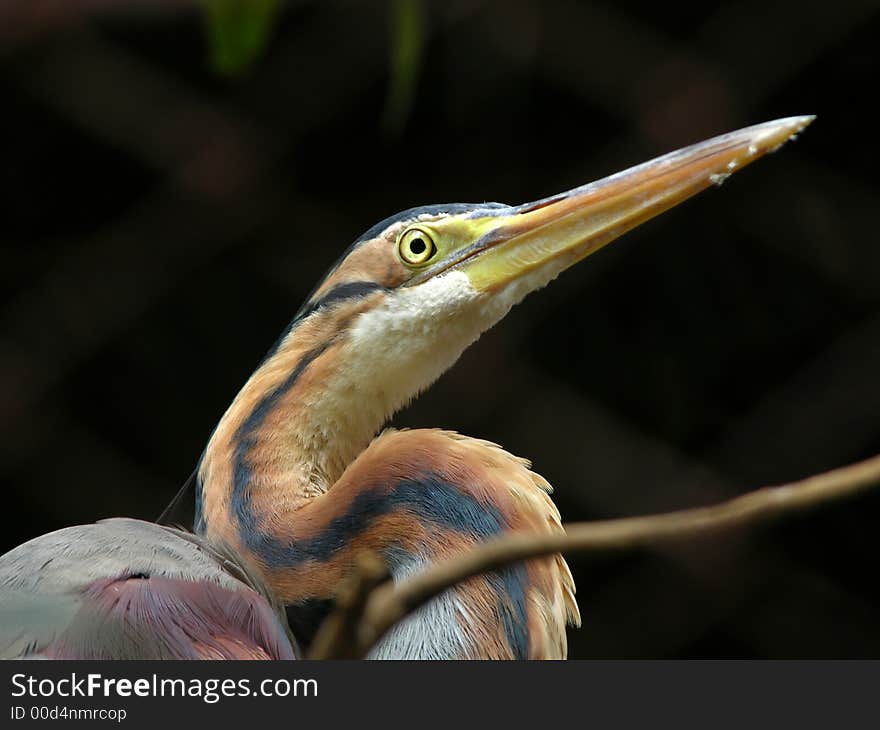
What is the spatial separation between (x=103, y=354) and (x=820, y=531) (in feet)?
4.60

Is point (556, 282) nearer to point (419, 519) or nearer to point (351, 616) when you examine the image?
point (419, 519)

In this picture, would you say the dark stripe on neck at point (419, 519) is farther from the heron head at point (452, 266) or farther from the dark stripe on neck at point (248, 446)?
the heron head at point (452, 266)

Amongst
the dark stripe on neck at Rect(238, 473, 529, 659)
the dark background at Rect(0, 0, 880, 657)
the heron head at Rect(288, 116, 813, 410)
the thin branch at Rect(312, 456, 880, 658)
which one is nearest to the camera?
the thin branch at Rect(312, 456, 880, 658)

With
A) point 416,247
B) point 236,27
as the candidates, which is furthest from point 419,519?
point 236,27

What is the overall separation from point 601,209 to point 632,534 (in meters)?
0.92

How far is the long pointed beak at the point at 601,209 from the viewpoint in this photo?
1176 millimetres

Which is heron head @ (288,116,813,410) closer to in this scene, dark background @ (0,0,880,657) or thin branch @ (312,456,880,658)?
dark background @ (0,0,880,657)

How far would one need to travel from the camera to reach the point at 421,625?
1042mm

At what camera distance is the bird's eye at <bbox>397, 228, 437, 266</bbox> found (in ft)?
4.21

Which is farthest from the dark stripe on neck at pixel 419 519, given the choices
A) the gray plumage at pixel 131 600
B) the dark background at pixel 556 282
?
the dark background at pixel 556 282

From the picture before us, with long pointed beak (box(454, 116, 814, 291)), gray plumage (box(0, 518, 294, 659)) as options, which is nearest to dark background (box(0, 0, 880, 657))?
long pointed beak (box(454, 116, 814, 291))

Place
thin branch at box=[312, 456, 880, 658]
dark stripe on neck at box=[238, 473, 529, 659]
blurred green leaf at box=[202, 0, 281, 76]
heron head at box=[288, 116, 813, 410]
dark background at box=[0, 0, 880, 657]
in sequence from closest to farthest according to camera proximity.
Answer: thin branch at box=[312, 456, 880, 658] → blurred green leaf at box=[202, 0, 281, 76] → dark stripe on neck at box=[238, 473, 529, 659] → heron head at box=[288, 116, 813, 410] → dark background at box=[0, 0, 880, 657]

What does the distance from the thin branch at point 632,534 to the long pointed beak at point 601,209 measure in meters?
0.85

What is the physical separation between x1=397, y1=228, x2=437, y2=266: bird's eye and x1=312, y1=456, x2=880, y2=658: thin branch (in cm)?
93
